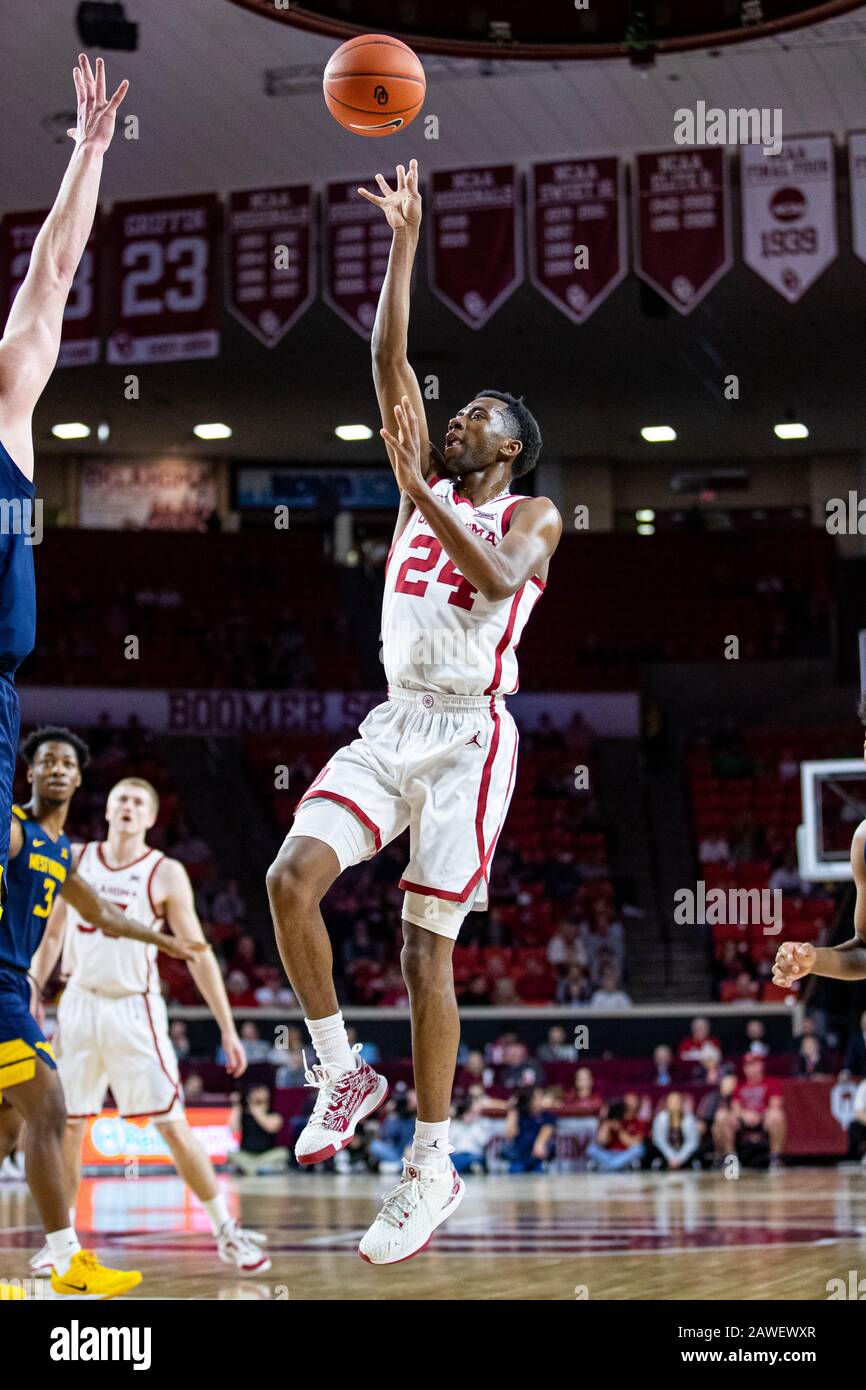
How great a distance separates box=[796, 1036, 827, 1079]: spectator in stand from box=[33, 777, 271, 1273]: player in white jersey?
25.7 feet

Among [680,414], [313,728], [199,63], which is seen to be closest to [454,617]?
[199,63]

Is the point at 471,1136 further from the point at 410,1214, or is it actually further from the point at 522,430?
the point at 522,430

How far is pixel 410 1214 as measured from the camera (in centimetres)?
472

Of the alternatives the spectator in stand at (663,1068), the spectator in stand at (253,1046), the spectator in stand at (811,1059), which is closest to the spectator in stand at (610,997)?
the spectator in stand at (663,1068)

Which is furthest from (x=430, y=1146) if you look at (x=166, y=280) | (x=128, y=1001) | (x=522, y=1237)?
(x=166, y=280)

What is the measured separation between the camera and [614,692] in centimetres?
2409

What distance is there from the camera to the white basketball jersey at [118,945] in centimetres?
827

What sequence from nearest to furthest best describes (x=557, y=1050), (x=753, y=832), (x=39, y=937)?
(x=39, y=937) → (x=557, y=1050) → (x=753, y=832)

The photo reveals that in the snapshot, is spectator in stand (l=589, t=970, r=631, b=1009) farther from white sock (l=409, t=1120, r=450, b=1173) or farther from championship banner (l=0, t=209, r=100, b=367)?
white sock (l=409, t=1120, r=450, b=1173)

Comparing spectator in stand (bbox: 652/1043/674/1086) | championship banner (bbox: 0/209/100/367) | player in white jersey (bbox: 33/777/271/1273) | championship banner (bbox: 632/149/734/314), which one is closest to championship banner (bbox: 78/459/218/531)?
championship banner (bbox: 0/209/100/367)

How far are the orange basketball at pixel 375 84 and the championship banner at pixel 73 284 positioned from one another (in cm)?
933

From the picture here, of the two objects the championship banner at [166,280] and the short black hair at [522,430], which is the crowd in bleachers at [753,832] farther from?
the short black hair at [522,430]

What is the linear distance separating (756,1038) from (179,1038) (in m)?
5.38
